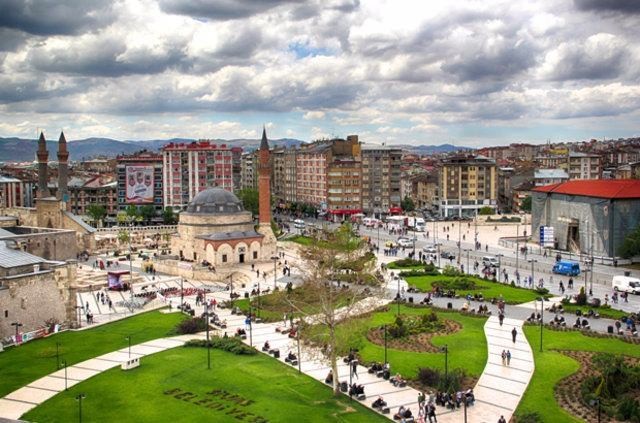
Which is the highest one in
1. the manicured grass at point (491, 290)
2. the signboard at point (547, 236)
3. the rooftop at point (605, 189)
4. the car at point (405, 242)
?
the rooftop at point (605, 189)

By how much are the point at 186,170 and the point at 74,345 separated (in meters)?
76.8

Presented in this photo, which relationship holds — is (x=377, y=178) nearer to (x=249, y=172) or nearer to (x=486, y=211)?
(x=486, y=211)

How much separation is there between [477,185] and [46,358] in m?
88.4

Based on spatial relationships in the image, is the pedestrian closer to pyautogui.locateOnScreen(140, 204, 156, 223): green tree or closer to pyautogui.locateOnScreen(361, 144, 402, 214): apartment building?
pyautogui.locateOnScreen(140, 204, 156, 223): green tree

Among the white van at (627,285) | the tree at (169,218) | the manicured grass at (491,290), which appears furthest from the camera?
the tree at (169,218)

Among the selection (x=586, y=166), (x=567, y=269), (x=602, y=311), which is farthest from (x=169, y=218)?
(x=586, y=166)

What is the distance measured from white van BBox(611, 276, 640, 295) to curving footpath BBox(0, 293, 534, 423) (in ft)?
45.8

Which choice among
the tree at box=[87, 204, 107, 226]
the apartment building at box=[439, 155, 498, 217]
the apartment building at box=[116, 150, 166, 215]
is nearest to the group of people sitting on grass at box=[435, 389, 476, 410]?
the tree at box=[87, 204, 107, 226]

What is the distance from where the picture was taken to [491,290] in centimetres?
4919

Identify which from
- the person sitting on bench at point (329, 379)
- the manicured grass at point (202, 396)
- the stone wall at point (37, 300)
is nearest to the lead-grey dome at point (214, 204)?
the stone wall at point (37, 300)

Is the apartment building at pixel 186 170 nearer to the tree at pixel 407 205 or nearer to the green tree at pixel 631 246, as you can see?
the tree at pixel 407 205

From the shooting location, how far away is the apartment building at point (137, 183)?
362 ft

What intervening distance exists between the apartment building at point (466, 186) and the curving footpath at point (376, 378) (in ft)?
244

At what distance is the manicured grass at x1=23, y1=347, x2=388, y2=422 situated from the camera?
25.4m
